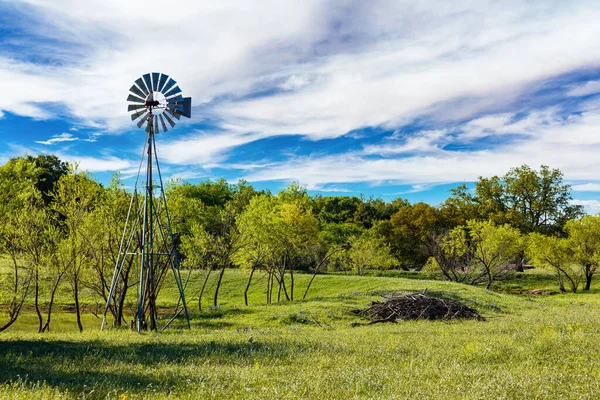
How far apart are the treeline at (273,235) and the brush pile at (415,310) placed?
16.9 m

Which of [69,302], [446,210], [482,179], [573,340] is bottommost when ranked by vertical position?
[69,302]

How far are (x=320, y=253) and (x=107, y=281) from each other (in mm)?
43919

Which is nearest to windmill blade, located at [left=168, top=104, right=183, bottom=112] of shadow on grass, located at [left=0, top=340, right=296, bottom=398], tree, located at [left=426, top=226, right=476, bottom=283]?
shadow on grass, located at [left=0, top=340, right=296, bottom=398]

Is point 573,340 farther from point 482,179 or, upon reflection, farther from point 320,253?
point 482,179

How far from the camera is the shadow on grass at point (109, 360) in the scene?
27.4 ft

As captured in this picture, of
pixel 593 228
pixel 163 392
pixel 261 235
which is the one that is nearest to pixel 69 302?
pixel 261 235

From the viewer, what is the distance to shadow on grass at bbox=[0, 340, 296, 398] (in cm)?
834

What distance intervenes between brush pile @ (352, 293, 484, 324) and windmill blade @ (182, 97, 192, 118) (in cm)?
1691

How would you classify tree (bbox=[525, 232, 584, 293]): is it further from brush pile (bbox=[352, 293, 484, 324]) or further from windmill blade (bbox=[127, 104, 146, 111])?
windmill blade (bbox=[127, 104, 146, 111])

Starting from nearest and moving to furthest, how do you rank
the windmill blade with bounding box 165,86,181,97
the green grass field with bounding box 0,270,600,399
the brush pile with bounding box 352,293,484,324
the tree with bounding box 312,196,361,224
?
the green grass field with bounding box 0,270,600,399, the windmill blade with bounding box 165,86,181,97, the brush pile with bounding box 352,293,484,324, the tree with bounding box 312,196,361,224

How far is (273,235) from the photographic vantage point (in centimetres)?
4266

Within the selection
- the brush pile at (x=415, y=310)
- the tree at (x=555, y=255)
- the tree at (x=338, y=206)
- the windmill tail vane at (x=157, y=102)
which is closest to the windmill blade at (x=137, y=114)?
the windmill tail vane at (x=157, y=102)

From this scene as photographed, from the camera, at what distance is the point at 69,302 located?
4903cm

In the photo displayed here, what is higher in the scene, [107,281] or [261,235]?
[261,235]
